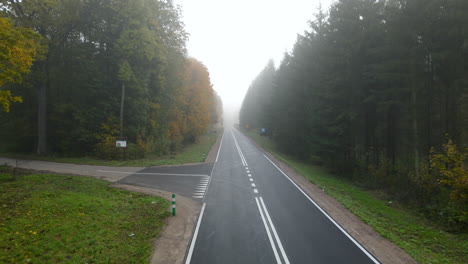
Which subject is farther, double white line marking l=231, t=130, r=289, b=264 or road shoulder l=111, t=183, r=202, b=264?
double white line marking l=231, t=130, r=289, b=264

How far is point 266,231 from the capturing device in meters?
8.57

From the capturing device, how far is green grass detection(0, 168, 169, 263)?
6.57 m

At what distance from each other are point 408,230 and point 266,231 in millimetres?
5722

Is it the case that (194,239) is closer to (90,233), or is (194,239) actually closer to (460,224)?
(90,233)

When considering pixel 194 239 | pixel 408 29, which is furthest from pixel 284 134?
pixel 194 239

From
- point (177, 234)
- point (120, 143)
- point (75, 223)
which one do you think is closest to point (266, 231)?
point (177, 234)

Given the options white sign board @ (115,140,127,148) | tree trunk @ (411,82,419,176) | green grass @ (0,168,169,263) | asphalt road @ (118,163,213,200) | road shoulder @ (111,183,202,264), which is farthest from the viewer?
white sign board @ (115,140,127,148)

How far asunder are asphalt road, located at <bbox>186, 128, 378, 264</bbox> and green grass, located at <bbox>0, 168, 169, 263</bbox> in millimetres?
1905

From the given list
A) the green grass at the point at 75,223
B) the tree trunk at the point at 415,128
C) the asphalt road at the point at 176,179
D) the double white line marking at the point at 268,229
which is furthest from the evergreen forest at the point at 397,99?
the green grass at the point at 75,223

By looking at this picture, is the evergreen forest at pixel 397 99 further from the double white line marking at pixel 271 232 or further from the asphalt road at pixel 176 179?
the asphalt road at pixel 176 179

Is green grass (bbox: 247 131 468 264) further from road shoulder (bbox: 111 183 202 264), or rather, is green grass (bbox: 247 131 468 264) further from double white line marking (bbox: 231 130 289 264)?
road shoulder (bbox: 111 183 202 264)

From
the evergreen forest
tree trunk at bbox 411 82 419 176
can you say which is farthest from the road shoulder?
tree trunk at bbox 411 82 419 176

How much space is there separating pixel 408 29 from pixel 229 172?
47.7 ft

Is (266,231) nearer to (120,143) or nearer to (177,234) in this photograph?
(177,234)
